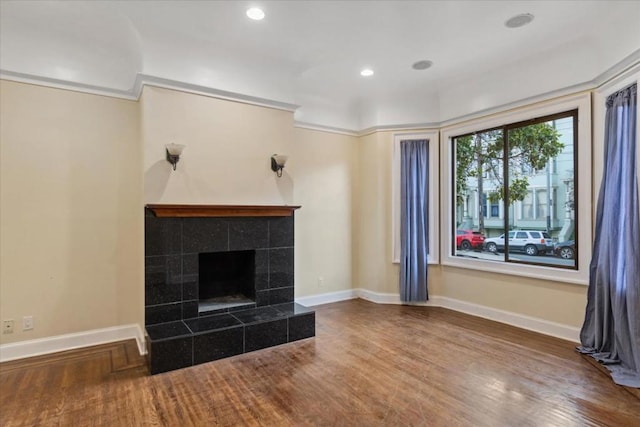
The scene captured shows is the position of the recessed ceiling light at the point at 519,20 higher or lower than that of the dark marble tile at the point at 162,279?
higher

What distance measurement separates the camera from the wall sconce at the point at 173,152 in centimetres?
334

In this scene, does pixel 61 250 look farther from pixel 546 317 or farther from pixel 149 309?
pixel 546 317

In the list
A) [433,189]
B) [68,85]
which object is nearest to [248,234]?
[68,85]

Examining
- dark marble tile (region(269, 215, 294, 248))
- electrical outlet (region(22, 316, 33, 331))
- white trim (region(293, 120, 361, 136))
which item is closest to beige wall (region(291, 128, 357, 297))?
white trim (region(293, 120, 361, 136))

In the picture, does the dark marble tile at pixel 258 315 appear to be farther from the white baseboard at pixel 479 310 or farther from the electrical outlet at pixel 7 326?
the electrical outlet at pixel 7 326

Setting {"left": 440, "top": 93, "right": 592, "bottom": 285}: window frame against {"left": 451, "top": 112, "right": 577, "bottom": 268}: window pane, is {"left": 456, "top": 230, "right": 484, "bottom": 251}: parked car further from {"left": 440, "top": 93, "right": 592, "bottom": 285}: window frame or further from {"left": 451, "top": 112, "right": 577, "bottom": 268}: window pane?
{"left": 440, "top": 93, "right": 592, "bottom": 285}: window frame

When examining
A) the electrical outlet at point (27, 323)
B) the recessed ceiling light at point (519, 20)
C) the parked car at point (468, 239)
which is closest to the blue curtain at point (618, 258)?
the recessed ceiling light at point (519, 20)

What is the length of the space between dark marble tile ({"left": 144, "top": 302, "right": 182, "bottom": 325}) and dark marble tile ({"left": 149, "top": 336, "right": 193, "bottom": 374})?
0.46 m

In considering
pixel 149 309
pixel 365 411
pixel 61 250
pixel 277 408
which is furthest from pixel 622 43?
pixel 61 250

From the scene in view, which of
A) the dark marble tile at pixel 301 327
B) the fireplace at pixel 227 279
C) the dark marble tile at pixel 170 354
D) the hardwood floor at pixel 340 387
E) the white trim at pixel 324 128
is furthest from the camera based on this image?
the white trim at pixel 324 128

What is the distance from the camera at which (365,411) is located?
238cm

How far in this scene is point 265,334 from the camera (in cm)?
348

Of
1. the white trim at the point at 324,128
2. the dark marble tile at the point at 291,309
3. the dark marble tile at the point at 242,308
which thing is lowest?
the dark marble tile at the point at 291,309

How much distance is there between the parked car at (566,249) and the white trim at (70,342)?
440 cm
